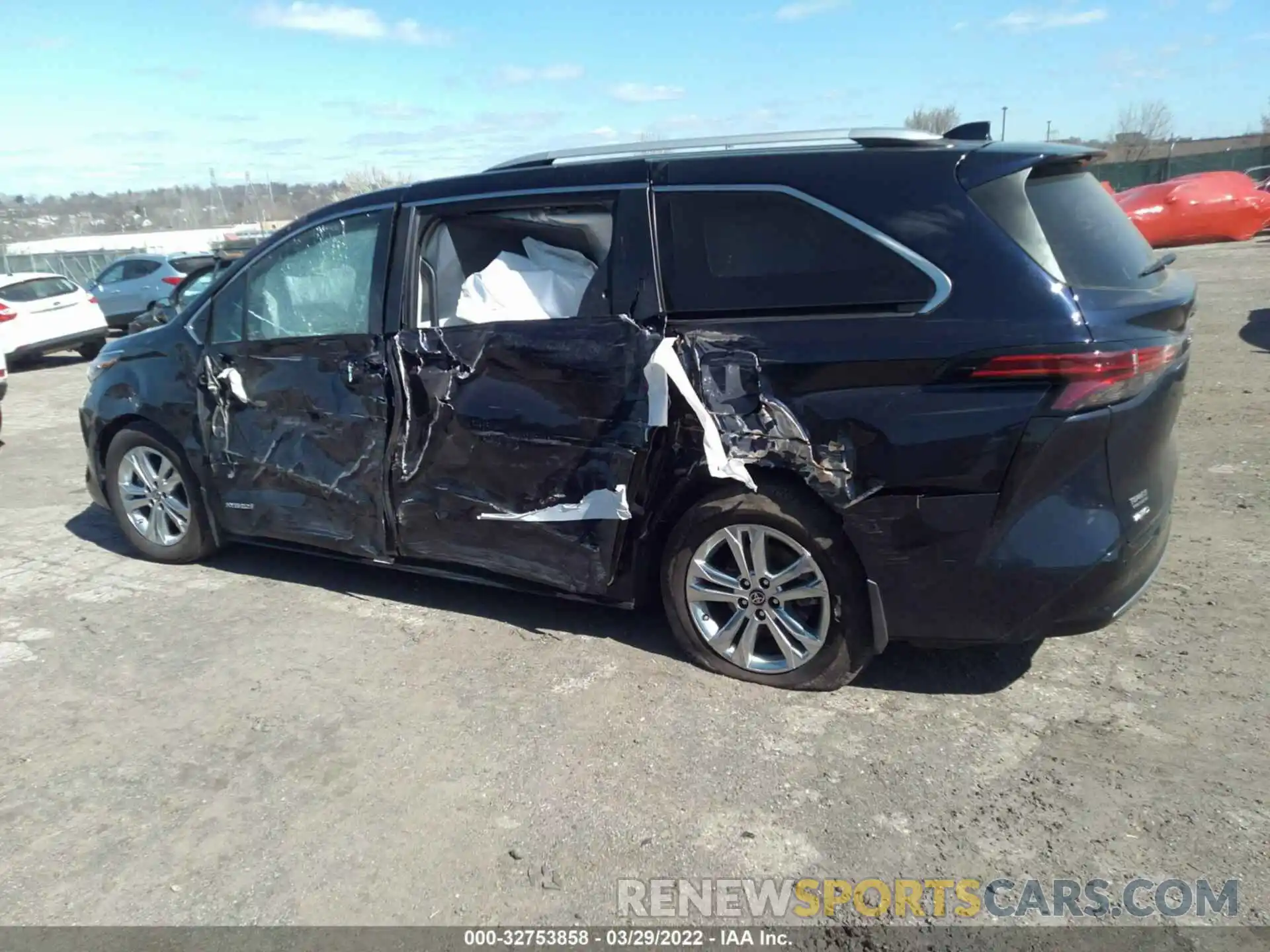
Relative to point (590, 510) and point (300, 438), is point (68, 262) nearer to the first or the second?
point (300, 438)

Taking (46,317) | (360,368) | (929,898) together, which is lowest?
(929,898)

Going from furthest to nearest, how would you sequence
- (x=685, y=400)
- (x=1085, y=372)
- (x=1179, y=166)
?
→ 1. (x=1179, y=166)
2. (x=685, y=400)
3. (x=1085, y=372)

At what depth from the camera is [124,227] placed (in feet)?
226

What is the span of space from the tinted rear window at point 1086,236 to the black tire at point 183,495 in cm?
438

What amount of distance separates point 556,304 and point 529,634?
150cm

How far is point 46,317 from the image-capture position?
14641mm

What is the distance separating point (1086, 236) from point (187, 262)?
19.6m

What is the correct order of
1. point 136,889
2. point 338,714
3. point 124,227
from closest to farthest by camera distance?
point 136,889, point 338,714, point 124,227

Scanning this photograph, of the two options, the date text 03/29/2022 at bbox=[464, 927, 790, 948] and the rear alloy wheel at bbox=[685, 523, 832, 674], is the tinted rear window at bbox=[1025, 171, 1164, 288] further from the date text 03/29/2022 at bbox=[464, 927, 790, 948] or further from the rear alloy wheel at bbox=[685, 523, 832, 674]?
the date text 03/29/2022 at bbox=[464, 927, 790, 948]

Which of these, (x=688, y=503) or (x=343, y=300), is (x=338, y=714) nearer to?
(x=688, y=503)

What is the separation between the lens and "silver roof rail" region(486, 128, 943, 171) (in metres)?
3.61

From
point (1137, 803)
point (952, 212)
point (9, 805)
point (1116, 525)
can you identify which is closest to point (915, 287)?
point (952, 212)

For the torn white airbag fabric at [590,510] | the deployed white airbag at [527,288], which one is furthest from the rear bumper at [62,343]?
the torn white airbag fabric at [590,510]

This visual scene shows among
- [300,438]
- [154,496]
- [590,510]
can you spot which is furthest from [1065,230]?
[154,496]
